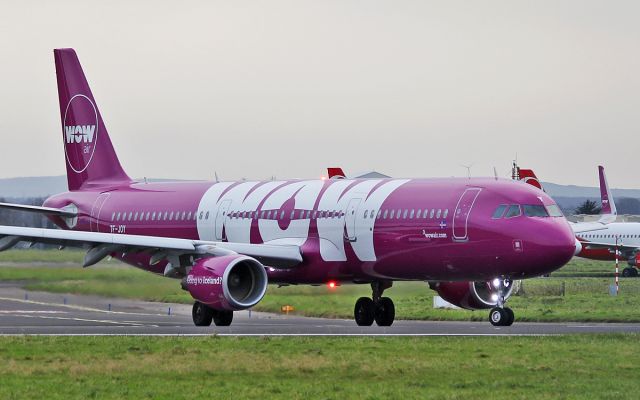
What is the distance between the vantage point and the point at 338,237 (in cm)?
4134

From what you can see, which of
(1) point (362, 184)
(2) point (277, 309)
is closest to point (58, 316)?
(2) point (277, 309)

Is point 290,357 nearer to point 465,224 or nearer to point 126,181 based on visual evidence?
point 465,224

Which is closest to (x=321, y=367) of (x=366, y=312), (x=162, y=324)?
(x=366, y=312)

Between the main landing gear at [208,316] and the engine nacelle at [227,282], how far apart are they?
1.67 m

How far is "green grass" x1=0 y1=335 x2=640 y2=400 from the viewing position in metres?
22.6

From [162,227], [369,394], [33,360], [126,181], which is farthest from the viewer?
[126,181]

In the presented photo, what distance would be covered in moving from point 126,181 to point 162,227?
517 cm

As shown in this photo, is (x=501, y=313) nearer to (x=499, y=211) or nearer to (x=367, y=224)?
(x=499, y=211)

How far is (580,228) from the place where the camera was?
108250 millimetres

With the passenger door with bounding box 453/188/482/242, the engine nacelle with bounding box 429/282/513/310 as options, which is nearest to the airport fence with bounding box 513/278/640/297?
the engine nacelle with bounding box 429/282/513/310

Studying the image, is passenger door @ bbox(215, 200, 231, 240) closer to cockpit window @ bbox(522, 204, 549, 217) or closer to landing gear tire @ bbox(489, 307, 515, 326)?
landing gear tire @ bbox(489, 307, 515, 326)

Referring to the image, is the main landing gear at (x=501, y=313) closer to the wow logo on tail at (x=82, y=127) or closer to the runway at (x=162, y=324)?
the runway at (x=162, y=324)

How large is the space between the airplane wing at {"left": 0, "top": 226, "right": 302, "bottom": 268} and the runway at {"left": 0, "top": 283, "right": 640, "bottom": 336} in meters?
2.04

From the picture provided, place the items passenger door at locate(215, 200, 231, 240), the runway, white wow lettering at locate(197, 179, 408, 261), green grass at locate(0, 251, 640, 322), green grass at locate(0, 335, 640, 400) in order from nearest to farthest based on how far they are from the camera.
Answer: green grass at locate(0, 335, 640, 400)
the runway
white wow lettering at locate(197, 179, 408, 261)
passenger door at locate(215, 200, 231, 240)
green grass at locate(0, 251, 640, 322)
